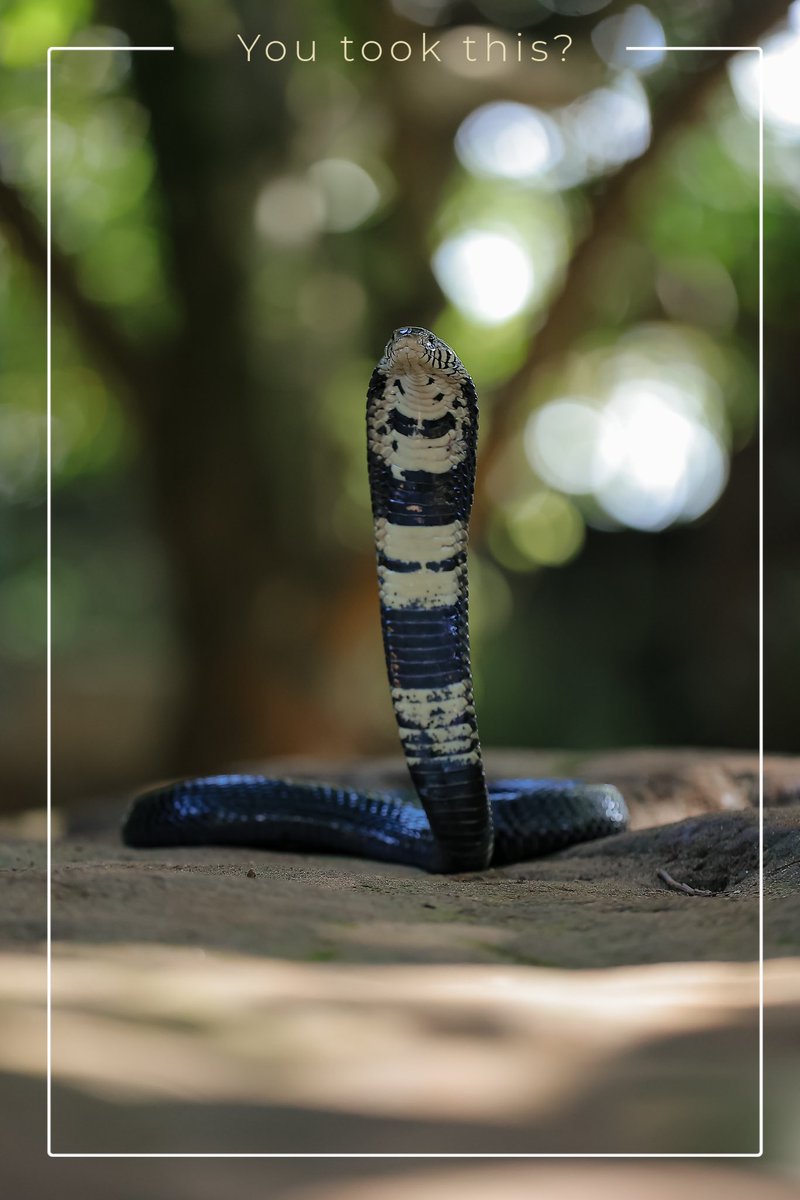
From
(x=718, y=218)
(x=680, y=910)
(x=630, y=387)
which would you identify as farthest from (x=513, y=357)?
(x=680, y=910)

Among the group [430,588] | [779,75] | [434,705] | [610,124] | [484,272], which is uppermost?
[610,124]

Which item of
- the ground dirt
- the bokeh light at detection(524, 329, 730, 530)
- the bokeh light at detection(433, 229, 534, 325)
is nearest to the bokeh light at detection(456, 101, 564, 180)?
the bokeh light at detection(433, 229, 534, 325)

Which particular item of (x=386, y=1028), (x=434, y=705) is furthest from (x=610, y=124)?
(x=386, y=1028)

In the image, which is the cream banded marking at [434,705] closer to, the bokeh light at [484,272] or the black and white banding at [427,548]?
the black and white banding at [427,548]

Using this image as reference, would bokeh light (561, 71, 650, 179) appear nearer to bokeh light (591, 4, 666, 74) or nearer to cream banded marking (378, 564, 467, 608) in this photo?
bokeh light (591, 4, 666, 74)

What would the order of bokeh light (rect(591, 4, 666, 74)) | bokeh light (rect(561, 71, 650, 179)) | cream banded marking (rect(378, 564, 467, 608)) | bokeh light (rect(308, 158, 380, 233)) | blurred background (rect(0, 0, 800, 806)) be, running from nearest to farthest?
cream banded marking (rect(378, 564, 467, 608)) → bokeh light (rect(591, 4, 666, 74)) → bokeh light (rect(561, 71, 650, 179)) → blurred background (rect(0, 0, 800, 806)) → bokeh light (rect(308, 158, 380, 233))

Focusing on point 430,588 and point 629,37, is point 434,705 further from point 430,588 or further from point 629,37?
point 629,37

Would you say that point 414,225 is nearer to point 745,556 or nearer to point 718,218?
point 718,218

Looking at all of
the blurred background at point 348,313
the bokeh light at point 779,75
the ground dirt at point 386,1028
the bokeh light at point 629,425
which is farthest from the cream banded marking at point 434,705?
the bokeh light at point 629,425
